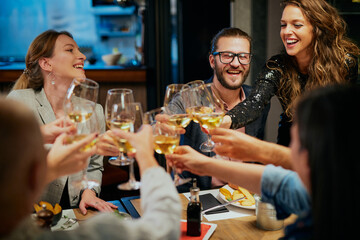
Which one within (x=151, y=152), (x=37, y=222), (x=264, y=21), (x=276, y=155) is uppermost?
(x=264, y=21)

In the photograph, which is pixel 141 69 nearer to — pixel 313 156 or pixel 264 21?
pixel 264 21

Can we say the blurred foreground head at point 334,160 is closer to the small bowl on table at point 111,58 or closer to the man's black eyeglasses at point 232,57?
the man's black eyeglasses at point 232,57

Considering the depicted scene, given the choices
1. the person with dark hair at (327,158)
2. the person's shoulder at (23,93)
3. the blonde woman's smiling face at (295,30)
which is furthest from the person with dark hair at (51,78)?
the person with dark hair at (327,158)

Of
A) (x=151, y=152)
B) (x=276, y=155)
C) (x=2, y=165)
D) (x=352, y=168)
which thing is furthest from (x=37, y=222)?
(x=352, y=168)

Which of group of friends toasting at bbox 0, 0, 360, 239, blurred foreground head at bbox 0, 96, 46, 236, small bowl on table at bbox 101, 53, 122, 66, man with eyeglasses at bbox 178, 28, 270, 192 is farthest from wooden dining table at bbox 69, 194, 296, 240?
small bowl on table at bbox 101, 53, 122, 66

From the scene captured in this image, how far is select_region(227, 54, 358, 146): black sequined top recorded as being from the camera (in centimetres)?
220

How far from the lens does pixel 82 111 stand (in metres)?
1.33

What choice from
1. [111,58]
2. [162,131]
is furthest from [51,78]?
[111,58]

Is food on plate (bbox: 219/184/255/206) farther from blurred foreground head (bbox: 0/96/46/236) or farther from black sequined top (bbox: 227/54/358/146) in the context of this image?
blurred foreground head (bbox: 0/96/46/236)

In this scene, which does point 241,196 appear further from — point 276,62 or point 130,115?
point 276,62

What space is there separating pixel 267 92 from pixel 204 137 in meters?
0.52

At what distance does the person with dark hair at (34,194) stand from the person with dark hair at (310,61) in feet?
4.63

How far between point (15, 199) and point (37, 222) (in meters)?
0.66

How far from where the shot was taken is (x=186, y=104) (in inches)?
64.3
